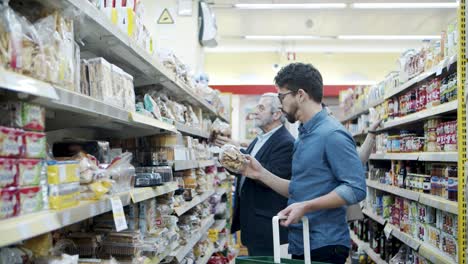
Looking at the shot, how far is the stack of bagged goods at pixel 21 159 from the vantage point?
1204mm

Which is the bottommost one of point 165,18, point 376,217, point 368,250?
point 368,250

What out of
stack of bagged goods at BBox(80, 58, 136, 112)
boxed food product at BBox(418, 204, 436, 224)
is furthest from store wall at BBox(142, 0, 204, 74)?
stack of bagged goods at BBox(80, 58, 136, 112)

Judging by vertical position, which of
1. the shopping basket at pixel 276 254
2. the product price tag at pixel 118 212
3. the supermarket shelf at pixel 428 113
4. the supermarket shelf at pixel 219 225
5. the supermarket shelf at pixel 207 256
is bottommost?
the supermarket shelf at pixel 207 256

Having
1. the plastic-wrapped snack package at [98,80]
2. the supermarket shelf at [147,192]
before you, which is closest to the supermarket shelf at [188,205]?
the supermarket shelf at [147,192]

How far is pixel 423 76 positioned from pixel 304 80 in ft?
4.82

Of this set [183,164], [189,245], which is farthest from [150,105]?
[189,245]

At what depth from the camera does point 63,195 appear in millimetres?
1418

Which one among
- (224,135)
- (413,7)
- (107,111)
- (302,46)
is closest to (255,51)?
(302,46)

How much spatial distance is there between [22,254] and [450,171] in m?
2.68

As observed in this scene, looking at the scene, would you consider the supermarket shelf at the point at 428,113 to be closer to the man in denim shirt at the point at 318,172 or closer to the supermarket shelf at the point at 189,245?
→ the man in denim shirt at the point at 318,172

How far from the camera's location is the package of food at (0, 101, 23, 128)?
1.28 metres

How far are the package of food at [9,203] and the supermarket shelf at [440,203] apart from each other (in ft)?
8.39

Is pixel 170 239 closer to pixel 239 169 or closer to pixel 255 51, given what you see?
pixel 239 169

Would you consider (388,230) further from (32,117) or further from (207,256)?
(32,117)
